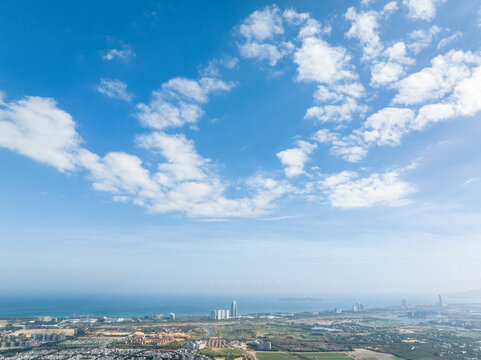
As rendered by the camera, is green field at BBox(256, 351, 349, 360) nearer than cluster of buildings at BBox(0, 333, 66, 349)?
Yes

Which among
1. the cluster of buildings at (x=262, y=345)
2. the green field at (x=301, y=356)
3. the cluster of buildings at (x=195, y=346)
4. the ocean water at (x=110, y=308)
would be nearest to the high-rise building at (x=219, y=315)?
the ocean water at (x=110, y=308)

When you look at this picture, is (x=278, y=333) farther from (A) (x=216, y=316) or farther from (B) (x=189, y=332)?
(A) (x=216, y=316)

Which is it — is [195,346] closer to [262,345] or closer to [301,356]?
[262,345]

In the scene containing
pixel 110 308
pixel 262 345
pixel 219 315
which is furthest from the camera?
pixel 110 308

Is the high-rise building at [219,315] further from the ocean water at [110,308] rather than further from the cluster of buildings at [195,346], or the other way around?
the cluster of buildings at [195,346]

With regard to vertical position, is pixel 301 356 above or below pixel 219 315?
above

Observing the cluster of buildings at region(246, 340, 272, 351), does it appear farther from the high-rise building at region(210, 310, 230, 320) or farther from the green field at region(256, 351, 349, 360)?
the high-rise building at region(210, 310, 230, 320)

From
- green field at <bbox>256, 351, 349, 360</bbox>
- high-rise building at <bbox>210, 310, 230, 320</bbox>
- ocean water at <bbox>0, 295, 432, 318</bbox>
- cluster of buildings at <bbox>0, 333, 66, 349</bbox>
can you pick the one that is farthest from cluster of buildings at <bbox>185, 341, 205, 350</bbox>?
ocean water at <bbox>0, 295, 432, 318</bbox>

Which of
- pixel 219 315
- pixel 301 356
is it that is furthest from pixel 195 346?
pixel 219 315

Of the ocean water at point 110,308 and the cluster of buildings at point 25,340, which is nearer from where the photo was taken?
the cluster of buildings at point 25,340
